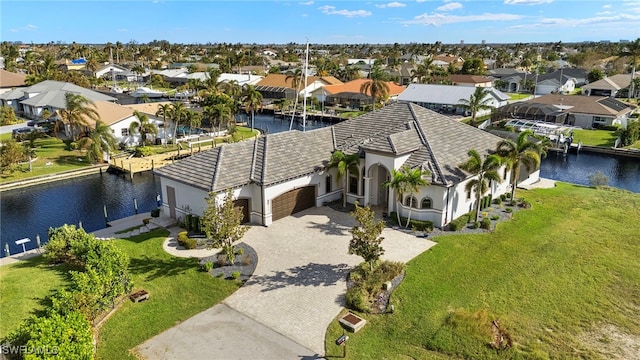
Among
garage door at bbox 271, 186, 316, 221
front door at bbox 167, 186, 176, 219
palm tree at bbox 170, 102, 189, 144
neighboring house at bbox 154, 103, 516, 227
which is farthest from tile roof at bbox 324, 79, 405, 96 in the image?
front door at bbox 167, 186, 176, 219

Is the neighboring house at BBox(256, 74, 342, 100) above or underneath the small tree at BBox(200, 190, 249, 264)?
above

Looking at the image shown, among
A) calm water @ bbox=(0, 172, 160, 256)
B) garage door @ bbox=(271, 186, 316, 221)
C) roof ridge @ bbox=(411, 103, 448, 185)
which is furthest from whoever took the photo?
calm water @ bbox=(0, 172, 160, 256)

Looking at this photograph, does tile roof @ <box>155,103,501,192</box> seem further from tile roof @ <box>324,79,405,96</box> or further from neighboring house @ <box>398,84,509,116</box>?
tile roof @ <box>324,79,405,96</box>

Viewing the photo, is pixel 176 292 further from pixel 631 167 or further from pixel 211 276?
pixel 631 167

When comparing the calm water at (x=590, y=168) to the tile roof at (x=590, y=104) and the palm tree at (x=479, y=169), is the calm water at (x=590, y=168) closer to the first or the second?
the tile roof at (x=590, y=104)

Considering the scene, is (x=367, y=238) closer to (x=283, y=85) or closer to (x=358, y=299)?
(x=358, y=299)

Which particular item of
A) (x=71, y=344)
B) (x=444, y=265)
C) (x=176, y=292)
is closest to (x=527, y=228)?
(x=444, y=265)

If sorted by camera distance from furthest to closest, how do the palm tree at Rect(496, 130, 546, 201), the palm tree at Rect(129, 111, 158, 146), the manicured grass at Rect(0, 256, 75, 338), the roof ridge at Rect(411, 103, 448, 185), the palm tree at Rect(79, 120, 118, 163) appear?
1. the palm tree at Rect(129, 111, 158, 146)
2. the palm tree at Rect(79, 120, 118, 163)
3. the palm tree at Rect(496, 130, 546, 201)
4. the roof ridge at Rect(411, 103, 448, 185)
5. the manicured grass at Rect(0, 256, 75, 338)
